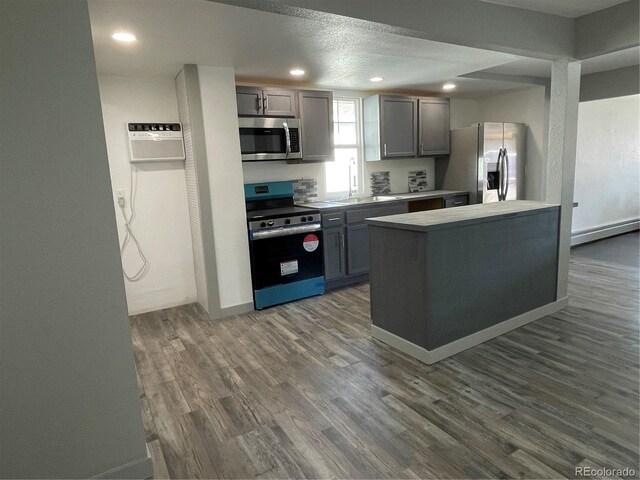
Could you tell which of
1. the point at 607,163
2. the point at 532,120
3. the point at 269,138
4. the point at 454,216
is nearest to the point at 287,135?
the point at 269,138

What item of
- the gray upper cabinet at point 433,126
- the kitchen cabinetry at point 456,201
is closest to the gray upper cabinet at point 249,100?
the gray upper cabinet at point 433,126

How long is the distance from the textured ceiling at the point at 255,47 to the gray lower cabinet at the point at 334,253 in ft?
5.49

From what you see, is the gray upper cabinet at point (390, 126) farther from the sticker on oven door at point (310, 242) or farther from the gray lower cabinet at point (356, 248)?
the sticker on oven door at point (310, 242)

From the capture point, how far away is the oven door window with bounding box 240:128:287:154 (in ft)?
12.7

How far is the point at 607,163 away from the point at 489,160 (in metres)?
2.95

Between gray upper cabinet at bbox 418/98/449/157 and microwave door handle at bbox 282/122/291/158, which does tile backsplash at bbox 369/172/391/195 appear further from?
microwave door handle at bbox 282/122/291/158

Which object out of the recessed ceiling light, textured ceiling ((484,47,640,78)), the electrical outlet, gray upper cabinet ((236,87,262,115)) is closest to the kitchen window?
gray upper cabinet ((236,87,262,115))

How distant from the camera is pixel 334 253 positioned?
4289 millimetres

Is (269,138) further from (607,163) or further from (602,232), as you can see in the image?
(607,163)

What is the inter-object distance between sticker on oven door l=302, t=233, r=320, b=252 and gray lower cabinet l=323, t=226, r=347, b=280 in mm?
121

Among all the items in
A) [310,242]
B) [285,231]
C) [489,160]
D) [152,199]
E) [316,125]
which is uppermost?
[316,125]

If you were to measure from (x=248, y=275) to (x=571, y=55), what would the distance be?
3404 millimetres

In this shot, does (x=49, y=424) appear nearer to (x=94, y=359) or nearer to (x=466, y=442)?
(x=94, y=359)

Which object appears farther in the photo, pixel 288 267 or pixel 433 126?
pixel 433 126
